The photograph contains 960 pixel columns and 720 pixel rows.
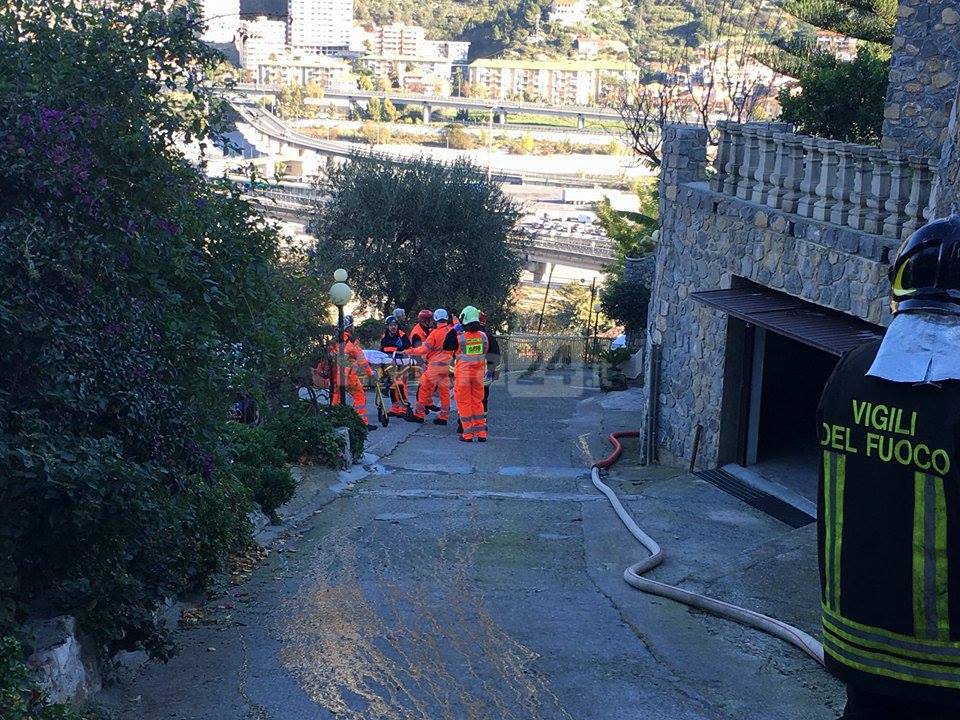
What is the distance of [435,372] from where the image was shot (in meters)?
15.8

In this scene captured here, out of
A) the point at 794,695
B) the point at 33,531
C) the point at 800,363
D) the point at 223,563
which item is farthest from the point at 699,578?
the point at 800,363

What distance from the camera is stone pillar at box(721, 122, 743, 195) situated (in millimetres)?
11688

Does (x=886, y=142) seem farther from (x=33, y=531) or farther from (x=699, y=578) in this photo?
(x=33, y=531)

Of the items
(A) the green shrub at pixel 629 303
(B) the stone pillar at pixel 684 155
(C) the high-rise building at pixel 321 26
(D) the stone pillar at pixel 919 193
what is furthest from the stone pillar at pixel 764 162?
(C) the high-rise building at pixel 321 26

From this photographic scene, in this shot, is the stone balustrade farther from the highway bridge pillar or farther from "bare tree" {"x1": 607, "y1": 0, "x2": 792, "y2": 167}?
the highway bridge pillar

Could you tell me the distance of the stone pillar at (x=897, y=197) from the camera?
28.9 ft

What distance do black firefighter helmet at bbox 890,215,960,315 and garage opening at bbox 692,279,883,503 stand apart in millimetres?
7937

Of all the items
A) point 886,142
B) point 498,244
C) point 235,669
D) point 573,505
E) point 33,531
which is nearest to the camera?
point 33,531

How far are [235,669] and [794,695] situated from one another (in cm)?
262

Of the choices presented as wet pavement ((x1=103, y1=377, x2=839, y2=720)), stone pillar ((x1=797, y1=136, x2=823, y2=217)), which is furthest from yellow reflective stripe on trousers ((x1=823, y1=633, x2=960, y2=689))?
stone pillar ((x1=797, y1=136, x2=823, y2=217))

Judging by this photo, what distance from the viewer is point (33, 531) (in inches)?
197

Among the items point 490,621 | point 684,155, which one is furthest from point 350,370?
point 490,621

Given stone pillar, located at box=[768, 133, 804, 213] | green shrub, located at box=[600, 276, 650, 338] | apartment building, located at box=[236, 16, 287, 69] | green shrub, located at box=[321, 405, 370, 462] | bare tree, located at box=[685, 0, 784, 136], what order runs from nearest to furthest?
stone pillar, located at box=[768, 133, 804, 213]
green shrub, located at box=[321, 405, 370, 462]
green shrub, located at box=[600, 276, 650, 338]
bare tree, located at box=[685, 0, 784, 136]
apartment building, located at box=[236, 16, 287, 69]

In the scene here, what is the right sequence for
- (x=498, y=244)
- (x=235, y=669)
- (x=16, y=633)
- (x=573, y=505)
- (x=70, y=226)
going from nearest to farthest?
(x=16, y=633) → (x=70, y=226) → (x=235, y=669) → (x=573, y=505) → (x=498, y=244)
